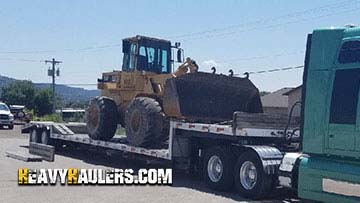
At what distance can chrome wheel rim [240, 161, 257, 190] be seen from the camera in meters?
11.3

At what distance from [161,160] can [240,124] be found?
3.27 metres

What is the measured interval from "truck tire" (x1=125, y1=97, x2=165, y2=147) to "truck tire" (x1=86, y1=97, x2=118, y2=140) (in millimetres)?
2163

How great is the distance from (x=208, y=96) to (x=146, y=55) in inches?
135

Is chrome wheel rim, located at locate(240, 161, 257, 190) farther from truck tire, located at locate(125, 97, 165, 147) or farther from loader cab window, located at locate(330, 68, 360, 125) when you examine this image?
truck tire, located at locate(125, 97, 165, 147)

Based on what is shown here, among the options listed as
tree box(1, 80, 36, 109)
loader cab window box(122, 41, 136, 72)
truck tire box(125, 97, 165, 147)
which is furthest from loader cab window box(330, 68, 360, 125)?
tree box(1, 80, 36, 109)

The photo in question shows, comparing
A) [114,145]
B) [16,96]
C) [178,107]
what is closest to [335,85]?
[178,107]

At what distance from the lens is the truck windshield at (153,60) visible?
17.6m

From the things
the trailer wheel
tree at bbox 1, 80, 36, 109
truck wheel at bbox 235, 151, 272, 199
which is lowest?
truck wheel at bbox 235, 151, 272, 199

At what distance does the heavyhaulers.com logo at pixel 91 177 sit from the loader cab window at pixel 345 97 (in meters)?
5.17

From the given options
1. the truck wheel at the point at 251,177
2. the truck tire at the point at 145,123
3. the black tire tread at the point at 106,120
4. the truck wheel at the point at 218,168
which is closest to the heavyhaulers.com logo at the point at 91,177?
the truck tire at the point at 145,123

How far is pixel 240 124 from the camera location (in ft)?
38.7

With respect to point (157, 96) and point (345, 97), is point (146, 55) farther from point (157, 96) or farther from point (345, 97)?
point (345, 97)

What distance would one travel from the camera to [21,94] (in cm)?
9106

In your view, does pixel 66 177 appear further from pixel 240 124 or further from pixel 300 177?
pixel 300 177
